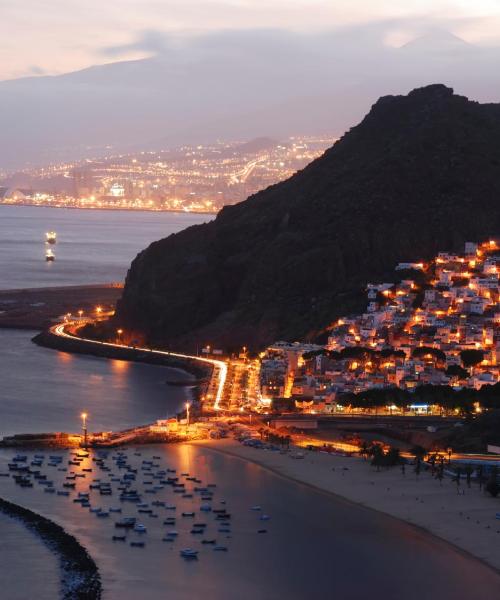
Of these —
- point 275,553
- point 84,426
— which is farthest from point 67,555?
point 84,426

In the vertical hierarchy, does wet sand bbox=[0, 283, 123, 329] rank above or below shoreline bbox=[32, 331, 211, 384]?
above

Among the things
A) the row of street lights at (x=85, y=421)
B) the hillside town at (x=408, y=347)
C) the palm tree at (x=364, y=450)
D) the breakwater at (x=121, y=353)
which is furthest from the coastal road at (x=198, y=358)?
the palm tree at (x=364, y=450)

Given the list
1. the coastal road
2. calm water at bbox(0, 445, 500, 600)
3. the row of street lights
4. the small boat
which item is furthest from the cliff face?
the small boat

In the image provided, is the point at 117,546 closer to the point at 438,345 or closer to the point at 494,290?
the point at 438,345

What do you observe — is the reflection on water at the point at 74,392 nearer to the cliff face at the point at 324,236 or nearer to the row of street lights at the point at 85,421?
the row of street lights at the point at 85,421

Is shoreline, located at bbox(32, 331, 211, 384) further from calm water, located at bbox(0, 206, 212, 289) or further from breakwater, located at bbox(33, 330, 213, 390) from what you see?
calm water, located at bbox(0, 206, 212, 289)
